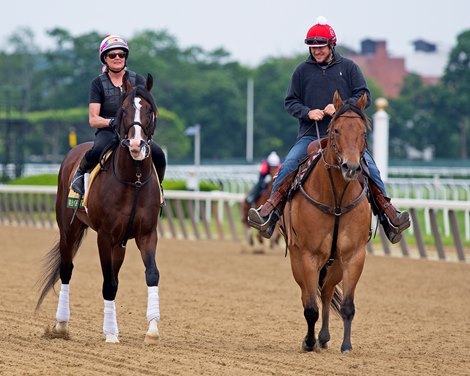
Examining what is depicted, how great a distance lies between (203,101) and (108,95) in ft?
226

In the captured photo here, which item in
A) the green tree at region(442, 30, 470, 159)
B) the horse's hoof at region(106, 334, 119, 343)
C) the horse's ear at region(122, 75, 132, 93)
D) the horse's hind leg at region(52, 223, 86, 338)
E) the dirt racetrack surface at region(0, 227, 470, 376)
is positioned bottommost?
the dirt racetrack surface at region(0, 227, 470, 376)

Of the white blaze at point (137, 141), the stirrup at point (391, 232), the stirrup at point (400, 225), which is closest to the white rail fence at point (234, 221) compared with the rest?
the stirrup at point (391, 232)

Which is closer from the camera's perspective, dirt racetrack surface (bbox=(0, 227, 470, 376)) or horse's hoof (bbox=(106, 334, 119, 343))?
dirt racetrack surface (bbox=(0, 227, 470, 376))

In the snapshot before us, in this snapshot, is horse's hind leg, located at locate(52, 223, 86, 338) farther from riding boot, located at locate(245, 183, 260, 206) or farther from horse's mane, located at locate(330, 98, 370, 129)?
riding boot, located at locate(245, 183, 260, 206)

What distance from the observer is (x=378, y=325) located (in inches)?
452

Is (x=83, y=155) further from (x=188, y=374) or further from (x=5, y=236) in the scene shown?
(x=5, y=236)

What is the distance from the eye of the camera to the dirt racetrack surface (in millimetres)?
8305

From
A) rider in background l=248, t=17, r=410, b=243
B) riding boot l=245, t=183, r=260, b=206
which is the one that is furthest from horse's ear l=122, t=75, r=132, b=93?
riding boot l=245, t=183, r=260, b=206

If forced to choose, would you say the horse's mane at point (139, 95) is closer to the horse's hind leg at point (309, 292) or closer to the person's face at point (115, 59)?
the person's face at point (115, 59)

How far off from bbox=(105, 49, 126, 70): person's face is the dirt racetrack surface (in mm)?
2201

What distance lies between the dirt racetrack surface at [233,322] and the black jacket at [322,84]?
1858mm

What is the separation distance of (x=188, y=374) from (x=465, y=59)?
3677 centimetres

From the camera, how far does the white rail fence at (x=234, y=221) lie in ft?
63.5

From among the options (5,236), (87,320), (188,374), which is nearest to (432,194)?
(5,236)
